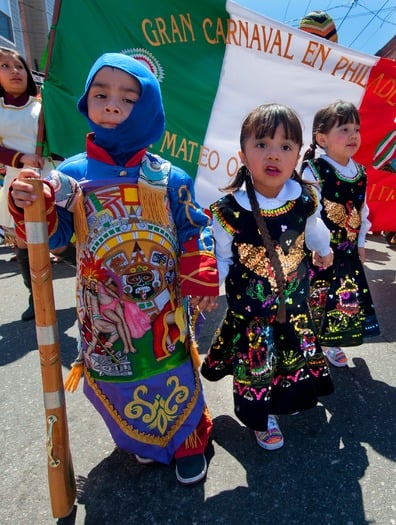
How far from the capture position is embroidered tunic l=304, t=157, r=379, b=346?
6.91 ft

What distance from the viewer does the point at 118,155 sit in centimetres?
141

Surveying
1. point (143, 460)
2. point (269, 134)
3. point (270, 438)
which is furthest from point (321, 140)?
point (143, 460)

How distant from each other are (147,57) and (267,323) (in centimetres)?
229

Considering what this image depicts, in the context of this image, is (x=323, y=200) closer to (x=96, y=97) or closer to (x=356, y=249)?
(x=356, y=249)

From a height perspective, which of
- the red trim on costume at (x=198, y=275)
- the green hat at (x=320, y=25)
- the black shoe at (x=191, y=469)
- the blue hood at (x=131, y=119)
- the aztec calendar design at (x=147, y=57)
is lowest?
the black shoe at (x=191, y=469)

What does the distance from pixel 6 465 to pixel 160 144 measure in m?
2.31

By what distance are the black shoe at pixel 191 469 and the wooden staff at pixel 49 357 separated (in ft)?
1.37

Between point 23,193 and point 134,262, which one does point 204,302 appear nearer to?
point 134,262

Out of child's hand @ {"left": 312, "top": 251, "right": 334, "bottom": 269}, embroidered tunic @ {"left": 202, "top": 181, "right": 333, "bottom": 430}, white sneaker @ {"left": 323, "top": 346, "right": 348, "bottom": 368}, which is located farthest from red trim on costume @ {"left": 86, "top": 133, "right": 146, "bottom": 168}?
white sneaker @ {"left": 323, "top": 346, "right": 348, "bottom": 368}

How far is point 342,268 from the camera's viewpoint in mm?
2207

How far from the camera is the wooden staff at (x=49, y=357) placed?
1.17 metres

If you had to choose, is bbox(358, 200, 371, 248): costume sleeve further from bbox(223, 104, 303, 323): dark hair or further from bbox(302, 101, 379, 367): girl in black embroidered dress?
bbox(223, 104, 303, 323): dark hair

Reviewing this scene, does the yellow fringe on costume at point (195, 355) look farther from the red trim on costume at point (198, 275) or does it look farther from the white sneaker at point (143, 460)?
the white sneaker at point (143, 460)

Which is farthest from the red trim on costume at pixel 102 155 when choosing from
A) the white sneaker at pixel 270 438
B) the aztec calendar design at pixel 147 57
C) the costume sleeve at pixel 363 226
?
the aztec calendar design at pixel 147 57
